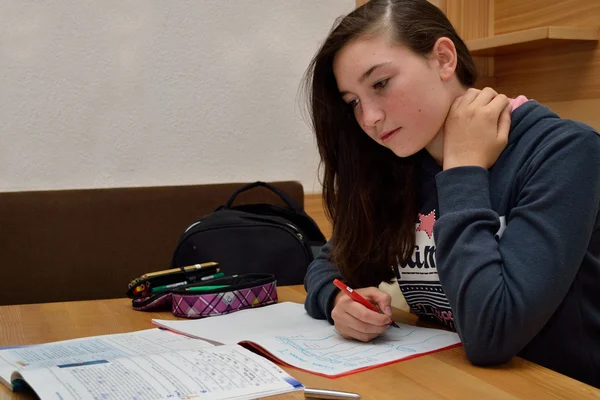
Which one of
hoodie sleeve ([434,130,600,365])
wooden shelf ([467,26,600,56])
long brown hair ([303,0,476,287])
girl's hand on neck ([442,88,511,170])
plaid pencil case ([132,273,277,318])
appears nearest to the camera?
hoodie sleeve ([434,130,600,365])

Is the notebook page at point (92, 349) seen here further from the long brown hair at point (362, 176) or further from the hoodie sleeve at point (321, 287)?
the long brown hair at point (362, 176)

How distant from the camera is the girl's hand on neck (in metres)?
1.02

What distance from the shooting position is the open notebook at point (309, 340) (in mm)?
934

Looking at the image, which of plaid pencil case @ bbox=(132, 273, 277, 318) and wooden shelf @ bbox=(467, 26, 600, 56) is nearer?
plaid pencil case @ bbox=(132, 273, 277, 318)

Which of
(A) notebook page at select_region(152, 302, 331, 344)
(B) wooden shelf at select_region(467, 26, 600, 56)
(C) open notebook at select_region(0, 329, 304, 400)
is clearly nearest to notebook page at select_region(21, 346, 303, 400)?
(C) open notebook at select_region(0, 329, 304, 400)

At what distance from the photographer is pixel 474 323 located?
36.0 inches

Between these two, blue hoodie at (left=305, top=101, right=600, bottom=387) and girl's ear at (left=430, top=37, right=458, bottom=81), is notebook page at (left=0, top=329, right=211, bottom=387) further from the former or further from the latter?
girl's ear at (left=430, top=37, right=458, bottom=81)

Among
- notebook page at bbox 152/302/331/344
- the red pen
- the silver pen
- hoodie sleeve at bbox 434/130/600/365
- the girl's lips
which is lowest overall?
notebook page at bbox 152/302/331/344

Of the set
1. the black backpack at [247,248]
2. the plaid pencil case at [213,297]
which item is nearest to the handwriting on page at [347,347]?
the plaid pencil case at [213,297]

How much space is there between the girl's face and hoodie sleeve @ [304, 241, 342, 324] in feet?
0.91

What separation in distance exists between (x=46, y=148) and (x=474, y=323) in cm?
171

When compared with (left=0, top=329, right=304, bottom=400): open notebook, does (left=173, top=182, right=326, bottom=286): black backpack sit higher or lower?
lower

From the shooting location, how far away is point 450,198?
3.26 feet

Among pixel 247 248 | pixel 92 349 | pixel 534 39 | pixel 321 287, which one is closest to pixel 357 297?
Result: pixel 321 287
